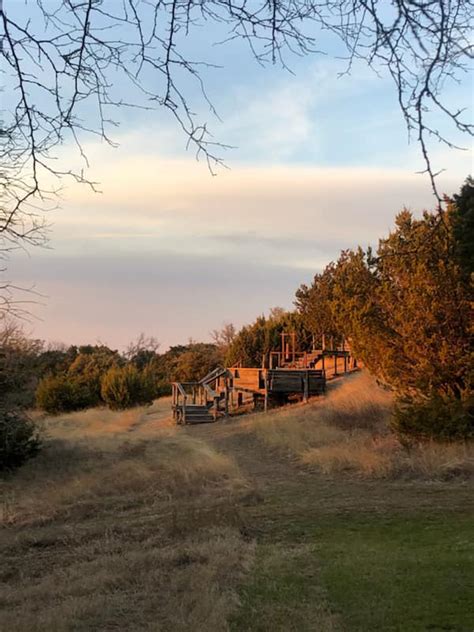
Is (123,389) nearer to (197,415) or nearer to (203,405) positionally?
(203,405)

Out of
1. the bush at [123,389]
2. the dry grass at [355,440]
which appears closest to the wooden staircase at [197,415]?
the dry grass at [355,440]

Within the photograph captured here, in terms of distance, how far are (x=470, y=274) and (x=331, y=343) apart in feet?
75.6

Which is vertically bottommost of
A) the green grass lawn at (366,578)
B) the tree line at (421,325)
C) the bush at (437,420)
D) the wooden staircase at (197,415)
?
the wooden staircase at (197,415)

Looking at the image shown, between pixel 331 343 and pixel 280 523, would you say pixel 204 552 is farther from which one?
pixel 331 343

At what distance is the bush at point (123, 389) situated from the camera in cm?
3669

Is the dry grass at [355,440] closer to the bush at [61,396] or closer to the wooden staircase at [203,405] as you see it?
the wooden staircase at [203,405]

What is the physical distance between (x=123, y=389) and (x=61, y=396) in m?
3.28

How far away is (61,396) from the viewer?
1411 inches

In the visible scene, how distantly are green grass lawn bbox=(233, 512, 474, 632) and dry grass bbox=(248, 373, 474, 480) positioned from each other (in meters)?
4.26

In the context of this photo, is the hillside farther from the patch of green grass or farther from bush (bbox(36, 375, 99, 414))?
bush (bbox(36, 375, 99, 414))

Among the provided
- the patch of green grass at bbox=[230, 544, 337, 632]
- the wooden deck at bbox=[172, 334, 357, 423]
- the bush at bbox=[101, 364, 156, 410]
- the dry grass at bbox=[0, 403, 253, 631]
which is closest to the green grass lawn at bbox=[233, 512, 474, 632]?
the patch of green grass at bbox=[230, 544, 337, 632]

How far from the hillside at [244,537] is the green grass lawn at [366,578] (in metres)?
0.02

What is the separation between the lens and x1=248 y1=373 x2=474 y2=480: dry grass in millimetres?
13797

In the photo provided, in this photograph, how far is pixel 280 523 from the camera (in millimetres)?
9766
